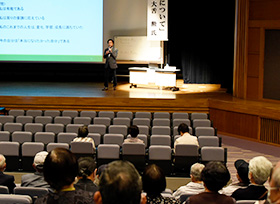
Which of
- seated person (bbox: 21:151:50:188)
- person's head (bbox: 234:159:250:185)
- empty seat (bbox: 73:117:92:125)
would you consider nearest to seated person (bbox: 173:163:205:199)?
person's head (bbox: 234:159:250:185)

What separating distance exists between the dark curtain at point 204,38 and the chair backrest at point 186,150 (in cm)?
625

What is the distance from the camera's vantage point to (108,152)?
5.92 meters

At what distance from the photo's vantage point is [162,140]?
21.5 ft

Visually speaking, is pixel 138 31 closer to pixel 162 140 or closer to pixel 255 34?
pixel 255 34

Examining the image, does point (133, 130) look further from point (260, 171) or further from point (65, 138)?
point (260, 171)

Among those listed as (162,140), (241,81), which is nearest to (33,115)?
(162,140)

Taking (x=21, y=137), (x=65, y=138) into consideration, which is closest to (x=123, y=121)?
(x=65, y=138)

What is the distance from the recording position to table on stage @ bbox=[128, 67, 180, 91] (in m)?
11.6

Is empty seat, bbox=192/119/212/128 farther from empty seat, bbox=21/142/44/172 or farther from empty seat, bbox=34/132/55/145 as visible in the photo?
empty seat, bbox=21/142/44/172

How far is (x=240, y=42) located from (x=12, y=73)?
7.25 m

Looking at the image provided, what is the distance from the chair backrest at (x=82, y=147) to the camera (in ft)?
19.6

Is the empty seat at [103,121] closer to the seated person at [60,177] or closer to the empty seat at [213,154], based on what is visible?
the empty seat at [213,154]

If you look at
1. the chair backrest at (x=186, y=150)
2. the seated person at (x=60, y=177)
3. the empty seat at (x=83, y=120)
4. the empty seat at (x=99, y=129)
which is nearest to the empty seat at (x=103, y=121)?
the empty seat at (x=83, y=120)

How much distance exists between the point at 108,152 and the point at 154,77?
6.36 meters
